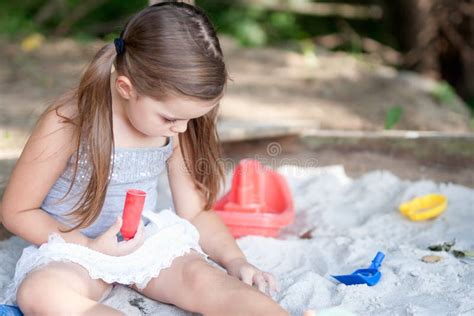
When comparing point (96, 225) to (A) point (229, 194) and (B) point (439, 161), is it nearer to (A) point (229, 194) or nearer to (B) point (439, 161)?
(A) point (229, 194)

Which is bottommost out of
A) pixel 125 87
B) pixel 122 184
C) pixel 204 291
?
pixel 204 291

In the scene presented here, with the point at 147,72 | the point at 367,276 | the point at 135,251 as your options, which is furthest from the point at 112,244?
the point at 367,276

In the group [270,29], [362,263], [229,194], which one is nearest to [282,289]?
[362,263]

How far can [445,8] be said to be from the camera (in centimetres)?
511

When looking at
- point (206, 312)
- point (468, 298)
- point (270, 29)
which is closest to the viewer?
point (206, 312)

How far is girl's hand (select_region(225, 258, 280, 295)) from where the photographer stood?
66.0 inches

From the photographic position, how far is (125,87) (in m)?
1.60

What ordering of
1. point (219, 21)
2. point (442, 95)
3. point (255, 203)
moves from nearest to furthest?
point (255, 203) < point (442, 95) < point (219, 21)

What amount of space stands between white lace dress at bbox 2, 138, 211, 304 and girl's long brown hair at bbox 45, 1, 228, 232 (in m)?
0.06

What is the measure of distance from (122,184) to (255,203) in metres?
0.66

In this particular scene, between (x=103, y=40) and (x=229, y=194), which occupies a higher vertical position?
(x=229, y=194)

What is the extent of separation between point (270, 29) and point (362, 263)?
4.44 m

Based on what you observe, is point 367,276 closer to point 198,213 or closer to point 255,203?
point 198,213

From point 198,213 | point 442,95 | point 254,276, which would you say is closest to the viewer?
point 254,276
